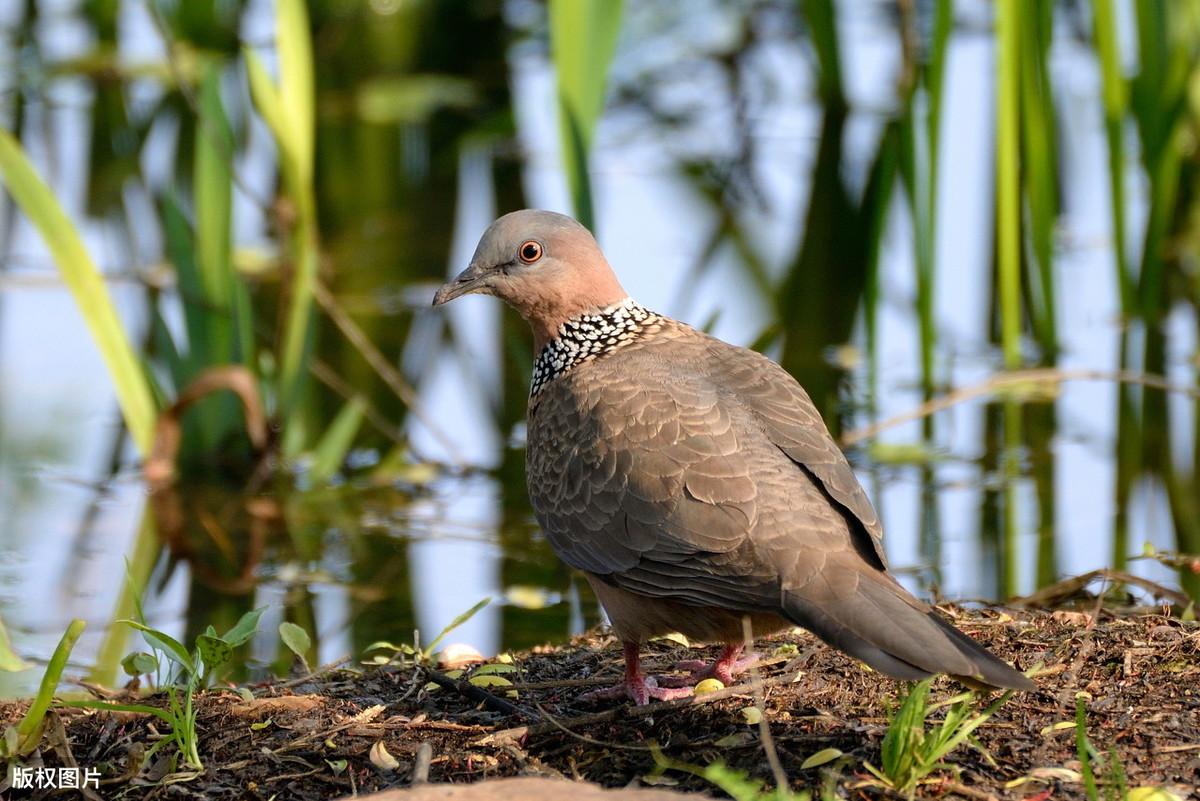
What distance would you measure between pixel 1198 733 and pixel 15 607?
15.0ft

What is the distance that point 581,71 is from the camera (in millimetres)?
7266

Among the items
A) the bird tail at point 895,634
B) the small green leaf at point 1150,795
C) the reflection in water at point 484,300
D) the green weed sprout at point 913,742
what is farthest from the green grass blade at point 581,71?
the small green leaf at point 1150,795

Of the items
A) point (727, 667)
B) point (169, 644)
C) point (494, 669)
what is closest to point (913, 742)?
point (727, 667)

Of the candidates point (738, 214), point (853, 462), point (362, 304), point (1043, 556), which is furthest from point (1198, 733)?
point (738, 214)

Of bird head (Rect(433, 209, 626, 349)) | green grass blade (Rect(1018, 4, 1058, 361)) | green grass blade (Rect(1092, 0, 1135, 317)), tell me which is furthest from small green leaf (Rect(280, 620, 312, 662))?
green grass blade (Rect(1092, 0, 1135, 317))

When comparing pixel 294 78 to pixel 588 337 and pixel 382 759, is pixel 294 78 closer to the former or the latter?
pixel 588 337

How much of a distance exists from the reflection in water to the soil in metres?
Answer: 1.67

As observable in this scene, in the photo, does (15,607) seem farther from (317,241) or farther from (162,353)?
(317,241)

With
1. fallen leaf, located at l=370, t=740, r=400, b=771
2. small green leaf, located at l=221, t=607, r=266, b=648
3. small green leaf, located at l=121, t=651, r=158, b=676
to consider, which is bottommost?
fallen leaf, located at l=370, t=740, r=400, b=771

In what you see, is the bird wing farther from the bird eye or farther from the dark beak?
the dark beak

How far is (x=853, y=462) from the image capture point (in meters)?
7.96

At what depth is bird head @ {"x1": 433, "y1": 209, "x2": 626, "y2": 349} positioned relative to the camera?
5234 millimetres

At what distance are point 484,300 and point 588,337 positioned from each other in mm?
4798

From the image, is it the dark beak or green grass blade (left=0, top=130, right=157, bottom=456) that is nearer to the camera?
the dark beak
